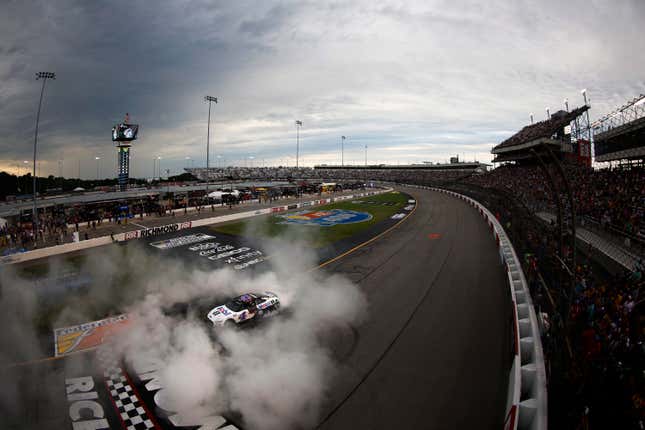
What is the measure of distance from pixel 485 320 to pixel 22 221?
4200 centimetres

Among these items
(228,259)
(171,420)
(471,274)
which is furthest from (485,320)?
(228,259)

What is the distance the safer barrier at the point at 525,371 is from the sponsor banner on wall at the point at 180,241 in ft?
76.0

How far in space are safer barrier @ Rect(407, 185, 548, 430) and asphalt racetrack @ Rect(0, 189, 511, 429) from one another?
836 mm

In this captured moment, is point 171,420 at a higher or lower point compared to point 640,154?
lower

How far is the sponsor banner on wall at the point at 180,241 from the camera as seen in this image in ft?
84.0

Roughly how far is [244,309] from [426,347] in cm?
653

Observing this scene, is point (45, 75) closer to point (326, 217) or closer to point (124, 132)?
point (326, 217)

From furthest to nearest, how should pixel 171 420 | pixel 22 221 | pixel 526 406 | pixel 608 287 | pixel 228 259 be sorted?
1. pixel 22 221
2. pixel 228 259
3. pixel 608 287
4. pixel 171 420
5. pixel 526 406

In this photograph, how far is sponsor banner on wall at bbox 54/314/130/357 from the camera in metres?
11.1

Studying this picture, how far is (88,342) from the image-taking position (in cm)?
1141

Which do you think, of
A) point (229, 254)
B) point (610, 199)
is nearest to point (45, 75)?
point (229, 254)

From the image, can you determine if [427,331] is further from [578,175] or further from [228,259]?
[578,175]

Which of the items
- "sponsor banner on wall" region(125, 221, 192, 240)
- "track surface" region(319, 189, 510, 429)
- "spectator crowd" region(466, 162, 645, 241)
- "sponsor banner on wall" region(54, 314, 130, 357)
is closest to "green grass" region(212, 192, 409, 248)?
"sponsor banner on wall" region(125, 221, 192, 240)

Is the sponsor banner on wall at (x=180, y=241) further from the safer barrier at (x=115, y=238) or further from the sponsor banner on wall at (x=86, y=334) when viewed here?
the sponsor banner on wall at (x=86, y=334)
